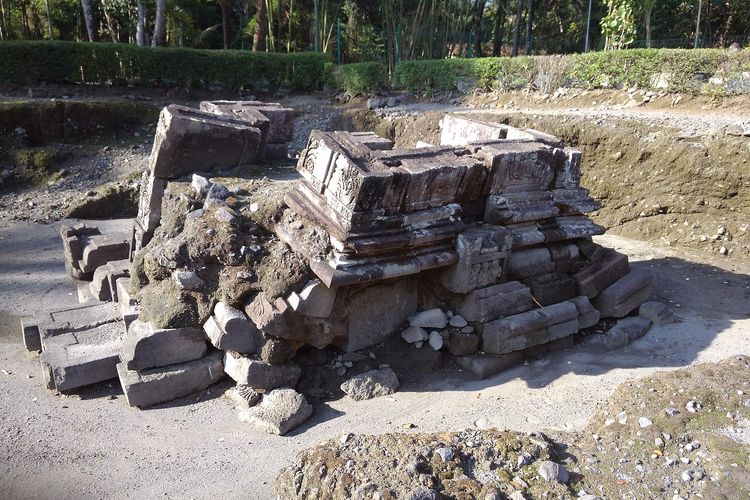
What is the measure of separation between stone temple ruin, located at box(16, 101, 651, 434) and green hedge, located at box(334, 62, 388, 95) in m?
9.73

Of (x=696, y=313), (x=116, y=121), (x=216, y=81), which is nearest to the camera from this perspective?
(x=696, y=313)

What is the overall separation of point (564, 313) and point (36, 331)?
479 cm

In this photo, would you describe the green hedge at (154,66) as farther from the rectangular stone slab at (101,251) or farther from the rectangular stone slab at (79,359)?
the rectangular stone slab at (79,359)

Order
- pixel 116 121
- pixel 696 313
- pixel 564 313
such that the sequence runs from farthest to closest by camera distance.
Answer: pixel 116 121, pixel 696 313, pixel 564 313

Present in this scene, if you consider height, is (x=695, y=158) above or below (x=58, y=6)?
below

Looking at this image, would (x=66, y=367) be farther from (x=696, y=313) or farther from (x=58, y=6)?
(x=58, y=6)

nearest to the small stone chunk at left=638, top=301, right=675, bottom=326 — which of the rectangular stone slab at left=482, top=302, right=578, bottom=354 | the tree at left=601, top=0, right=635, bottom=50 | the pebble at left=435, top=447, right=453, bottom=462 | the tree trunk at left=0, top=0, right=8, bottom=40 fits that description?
the rectangular stone slab at left=482, top=302, right=578, bottom=354

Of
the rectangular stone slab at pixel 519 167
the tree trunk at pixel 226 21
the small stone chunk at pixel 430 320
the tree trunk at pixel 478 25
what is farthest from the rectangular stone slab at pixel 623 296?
the tree trunk at pixel 226 21

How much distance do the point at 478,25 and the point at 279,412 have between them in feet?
62.4

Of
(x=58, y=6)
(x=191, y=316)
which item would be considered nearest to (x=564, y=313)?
(x=191, y=316)

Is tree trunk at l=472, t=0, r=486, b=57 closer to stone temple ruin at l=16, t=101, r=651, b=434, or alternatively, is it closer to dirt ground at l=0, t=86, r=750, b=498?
stone temple ruin at l=16, t=101, r=651, b=434

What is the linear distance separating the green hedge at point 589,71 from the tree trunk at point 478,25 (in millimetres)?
6536

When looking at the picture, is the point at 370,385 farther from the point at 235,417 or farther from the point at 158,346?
the point at 158,346

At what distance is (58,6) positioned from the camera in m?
18.6
